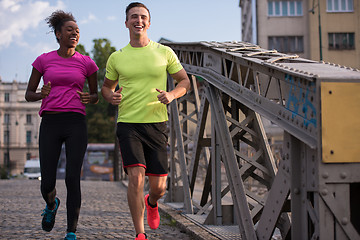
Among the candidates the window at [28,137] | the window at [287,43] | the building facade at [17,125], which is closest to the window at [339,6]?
the window at [287,43]

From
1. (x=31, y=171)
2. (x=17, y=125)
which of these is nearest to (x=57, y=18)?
(x=31, y=171)

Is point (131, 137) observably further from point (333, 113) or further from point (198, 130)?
point (198, 130)

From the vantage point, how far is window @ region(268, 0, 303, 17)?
4188 cm

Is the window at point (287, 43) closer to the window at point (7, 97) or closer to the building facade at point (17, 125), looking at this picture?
the building facade at point (17, 125)

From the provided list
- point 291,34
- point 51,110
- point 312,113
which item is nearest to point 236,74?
point 51,110

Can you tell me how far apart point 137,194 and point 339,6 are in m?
39.1

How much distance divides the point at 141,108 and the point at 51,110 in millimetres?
846

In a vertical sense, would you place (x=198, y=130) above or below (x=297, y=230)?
above

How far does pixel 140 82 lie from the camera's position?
485 cm

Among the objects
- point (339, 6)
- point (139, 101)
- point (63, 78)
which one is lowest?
point (139, 101)

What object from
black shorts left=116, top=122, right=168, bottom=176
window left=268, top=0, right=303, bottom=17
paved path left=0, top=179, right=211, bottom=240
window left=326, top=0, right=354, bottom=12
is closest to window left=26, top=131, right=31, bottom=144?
window left=268, top=0, right=303, bottom=17

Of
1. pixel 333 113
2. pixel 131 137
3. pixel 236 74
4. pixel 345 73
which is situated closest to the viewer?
pixel 333 113

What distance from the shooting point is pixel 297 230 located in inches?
154

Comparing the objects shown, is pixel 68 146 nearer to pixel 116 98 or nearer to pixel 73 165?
pixel 73 165
